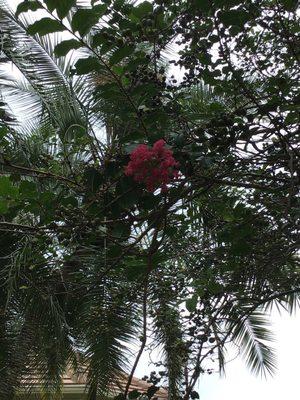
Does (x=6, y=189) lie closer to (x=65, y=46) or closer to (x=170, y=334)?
(x=65, y=46)

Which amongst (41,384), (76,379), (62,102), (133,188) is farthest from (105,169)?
(76,379)

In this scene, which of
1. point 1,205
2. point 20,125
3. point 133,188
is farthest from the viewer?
point 20,125

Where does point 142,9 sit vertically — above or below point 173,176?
above

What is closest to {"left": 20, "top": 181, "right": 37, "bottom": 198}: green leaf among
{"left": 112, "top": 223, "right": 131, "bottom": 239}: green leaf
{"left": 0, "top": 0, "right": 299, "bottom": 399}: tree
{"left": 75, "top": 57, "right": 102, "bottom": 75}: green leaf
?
{"left": 0, "top": 0, "right": 299, "bottom": 399}: tree

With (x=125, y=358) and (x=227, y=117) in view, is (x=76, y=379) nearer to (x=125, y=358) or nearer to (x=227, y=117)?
(x=125, y=358)

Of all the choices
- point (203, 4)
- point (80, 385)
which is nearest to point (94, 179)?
point (203, 4)

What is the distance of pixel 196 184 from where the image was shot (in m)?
2.40

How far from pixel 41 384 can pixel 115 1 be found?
11.2 feet

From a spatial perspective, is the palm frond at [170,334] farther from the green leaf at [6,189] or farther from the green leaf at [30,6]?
the green leaf at [30,6]

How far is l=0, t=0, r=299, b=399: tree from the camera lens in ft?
7.14

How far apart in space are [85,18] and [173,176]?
1.97ft

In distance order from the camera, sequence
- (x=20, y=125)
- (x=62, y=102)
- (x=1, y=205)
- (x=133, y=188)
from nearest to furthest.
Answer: (x=133, y=188) → (x=1, y=205) → (x=62, y=102) → (x=20, y=125)

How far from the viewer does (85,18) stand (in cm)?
189

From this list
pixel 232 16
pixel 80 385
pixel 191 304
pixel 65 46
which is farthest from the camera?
pixel 80 385
